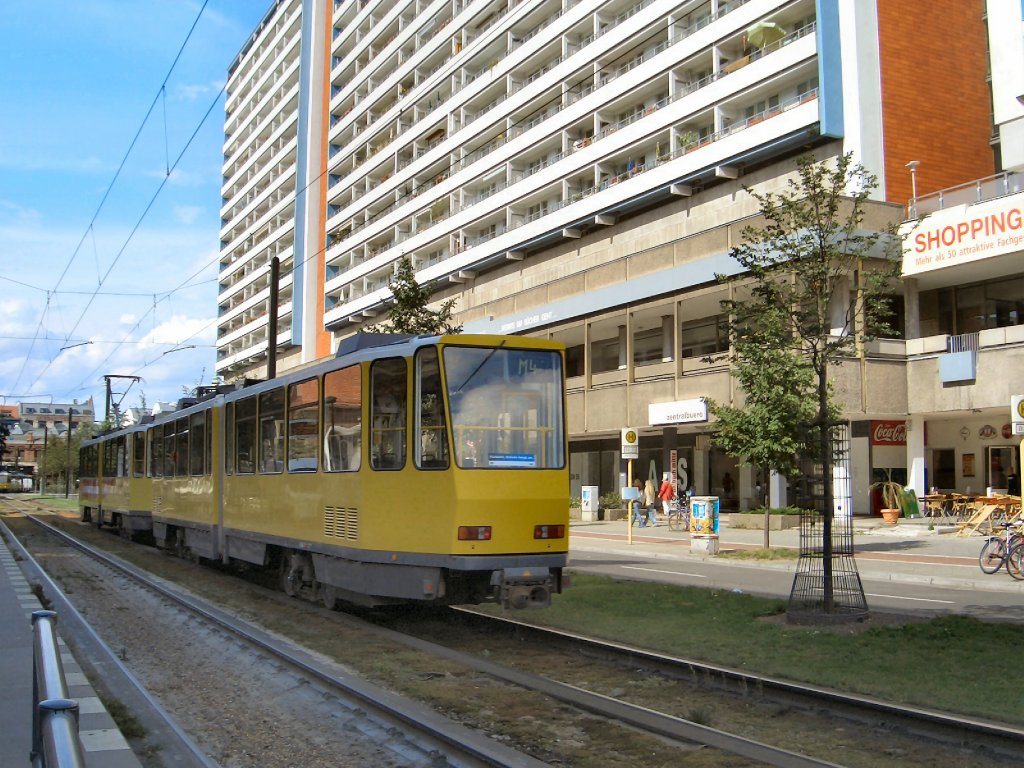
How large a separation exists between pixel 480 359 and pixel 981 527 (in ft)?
69.4

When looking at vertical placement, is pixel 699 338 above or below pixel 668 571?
above

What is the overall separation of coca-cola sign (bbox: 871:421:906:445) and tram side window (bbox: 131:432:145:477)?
23.4 m

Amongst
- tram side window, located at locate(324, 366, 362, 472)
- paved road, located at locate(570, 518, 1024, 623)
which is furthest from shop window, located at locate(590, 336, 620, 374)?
tram side window, located at locate(324, 366, 362, 472)

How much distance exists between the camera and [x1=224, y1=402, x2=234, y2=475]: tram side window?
49.0 ft

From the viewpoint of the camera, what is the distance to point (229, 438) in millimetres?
15141

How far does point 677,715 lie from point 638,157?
3818 centimetres

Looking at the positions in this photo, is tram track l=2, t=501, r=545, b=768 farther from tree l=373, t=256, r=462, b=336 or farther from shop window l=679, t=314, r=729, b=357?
shop window l=679, t=314, r=729, b=357

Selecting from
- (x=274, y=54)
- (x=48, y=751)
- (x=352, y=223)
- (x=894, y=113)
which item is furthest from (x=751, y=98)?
(x=274, y=54)

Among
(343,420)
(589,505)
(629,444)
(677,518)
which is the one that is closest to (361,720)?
(343,420)

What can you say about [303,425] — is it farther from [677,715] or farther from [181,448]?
[181,448]

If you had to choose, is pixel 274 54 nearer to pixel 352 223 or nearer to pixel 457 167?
pixel 352 223

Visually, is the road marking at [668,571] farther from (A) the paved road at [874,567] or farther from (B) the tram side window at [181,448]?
(B) the tram side window at [181,448]

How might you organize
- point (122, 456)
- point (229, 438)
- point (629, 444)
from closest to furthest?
point (229, 438) → point (629, 444) → point (122, 456)

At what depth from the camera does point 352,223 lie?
2876 inches
